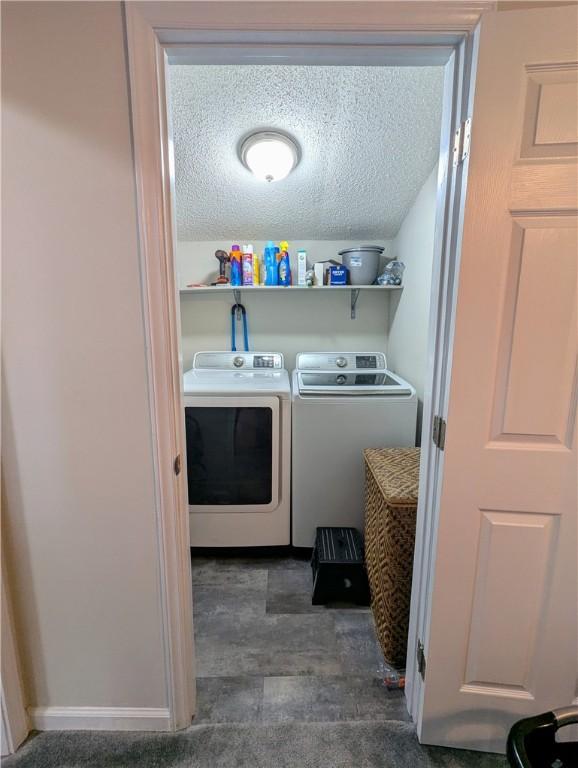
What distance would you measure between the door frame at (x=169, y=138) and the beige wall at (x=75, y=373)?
4 centimetres

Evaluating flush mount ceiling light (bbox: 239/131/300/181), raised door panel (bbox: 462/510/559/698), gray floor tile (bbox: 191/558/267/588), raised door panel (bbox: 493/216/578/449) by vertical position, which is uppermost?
flush mount ceiling light (bbox: 239/131/300/181)

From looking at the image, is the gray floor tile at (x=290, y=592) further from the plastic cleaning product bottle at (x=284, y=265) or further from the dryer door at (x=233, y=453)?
the plastic cleaning product bottle at (x=284, y=265)

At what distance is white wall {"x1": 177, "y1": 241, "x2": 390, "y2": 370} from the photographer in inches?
96.0

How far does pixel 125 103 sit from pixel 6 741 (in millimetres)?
1862

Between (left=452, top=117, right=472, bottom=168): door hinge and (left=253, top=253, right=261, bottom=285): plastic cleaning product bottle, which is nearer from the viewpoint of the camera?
(left=452, top=117, right=472, bottom=168): door hinge

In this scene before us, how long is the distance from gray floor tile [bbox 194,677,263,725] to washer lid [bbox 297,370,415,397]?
1221mm

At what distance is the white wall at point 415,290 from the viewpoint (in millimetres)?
1827

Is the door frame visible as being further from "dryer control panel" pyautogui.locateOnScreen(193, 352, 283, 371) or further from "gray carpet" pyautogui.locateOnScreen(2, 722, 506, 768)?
"dryer control panel" pyautogui.locateOnScreen(193, 352, 283, 371)

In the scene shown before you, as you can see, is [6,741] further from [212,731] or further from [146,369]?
[146,369]

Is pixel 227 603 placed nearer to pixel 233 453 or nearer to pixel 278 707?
pixel 278 707

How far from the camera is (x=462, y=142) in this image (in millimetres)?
824

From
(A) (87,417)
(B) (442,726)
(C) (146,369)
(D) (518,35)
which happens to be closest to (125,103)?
(C) (146,369)

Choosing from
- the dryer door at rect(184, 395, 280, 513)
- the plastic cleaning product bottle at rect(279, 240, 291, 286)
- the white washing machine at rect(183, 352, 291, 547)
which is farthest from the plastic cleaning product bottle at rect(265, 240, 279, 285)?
the dryer door at rect(184, 395, 280, 513)

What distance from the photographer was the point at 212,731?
111cm
